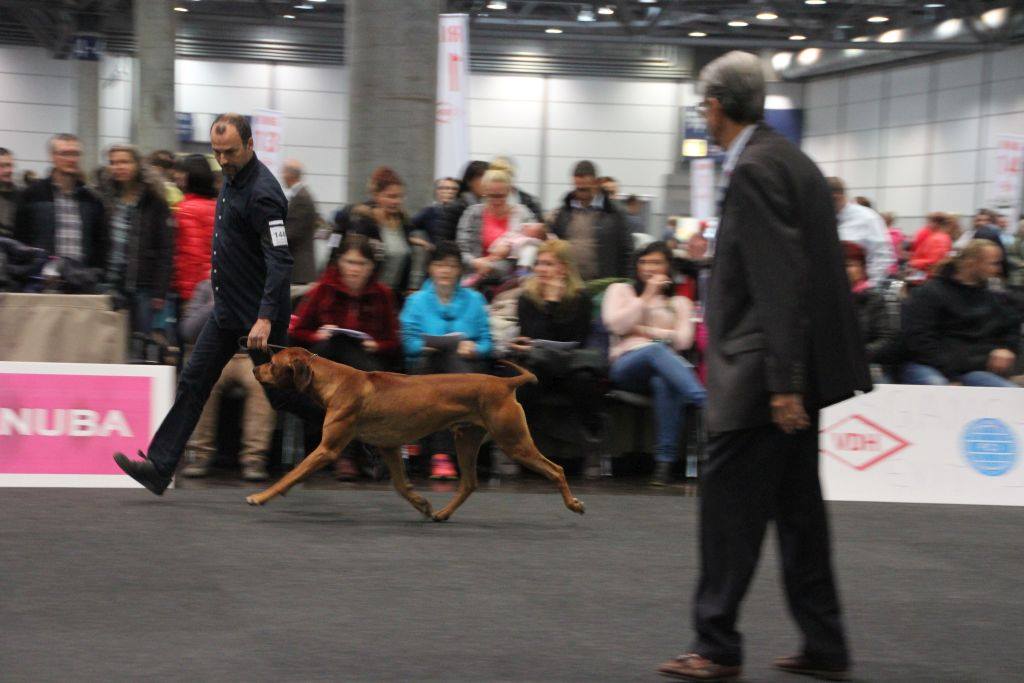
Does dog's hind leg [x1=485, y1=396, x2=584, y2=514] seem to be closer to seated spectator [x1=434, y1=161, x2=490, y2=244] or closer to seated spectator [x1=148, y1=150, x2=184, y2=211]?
seated spectator [x1=434, y1=161, x2=490, y2=244]

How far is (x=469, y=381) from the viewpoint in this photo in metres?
6.09

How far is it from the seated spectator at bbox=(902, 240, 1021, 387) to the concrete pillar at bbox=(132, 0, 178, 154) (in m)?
12.8

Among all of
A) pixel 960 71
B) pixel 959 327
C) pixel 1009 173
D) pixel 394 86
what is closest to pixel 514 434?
pixel 959 327

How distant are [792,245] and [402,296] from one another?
4.98m

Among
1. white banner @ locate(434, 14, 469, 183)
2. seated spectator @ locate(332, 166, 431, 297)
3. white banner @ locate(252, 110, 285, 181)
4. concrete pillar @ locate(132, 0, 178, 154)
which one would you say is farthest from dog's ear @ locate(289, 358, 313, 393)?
concrete pillar @ locate(132, 0, 178, 154)

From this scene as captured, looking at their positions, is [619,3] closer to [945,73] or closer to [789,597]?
[945,73]

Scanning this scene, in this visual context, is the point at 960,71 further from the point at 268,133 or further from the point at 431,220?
the point at 431,220

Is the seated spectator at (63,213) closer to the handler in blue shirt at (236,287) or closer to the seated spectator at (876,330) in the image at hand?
the handler in blue shirt at (236,287)

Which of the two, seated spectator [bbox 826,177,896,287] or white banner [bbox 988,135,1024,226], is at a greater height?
white banner [bbox 988,135,1024,226]

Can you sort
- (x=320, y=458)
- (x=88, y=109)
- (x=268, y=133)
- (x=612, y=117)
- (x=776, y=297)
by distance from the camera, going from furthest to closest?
(x=612, y=117) → (x=88, y=109) → (x=268, y=133) → (x=320, y=458) → (x=776, y=297)

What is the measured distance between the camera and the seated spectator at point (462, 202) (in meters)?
8.66

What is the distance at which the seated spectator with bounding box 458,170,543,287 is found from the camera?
27.2 feet

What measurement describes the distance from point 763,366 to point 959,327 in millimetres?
4887

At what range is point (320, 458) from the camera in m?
5.92
